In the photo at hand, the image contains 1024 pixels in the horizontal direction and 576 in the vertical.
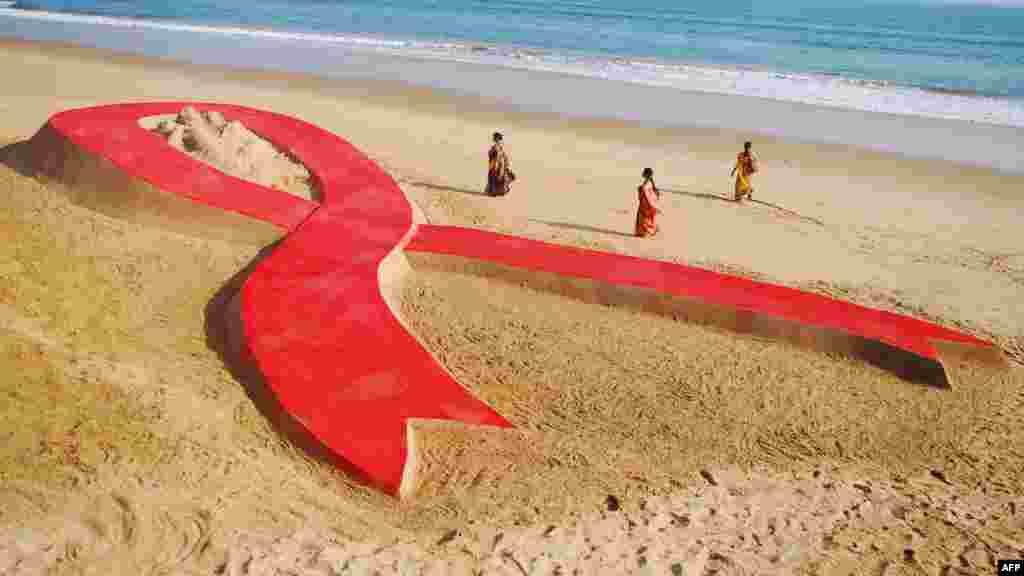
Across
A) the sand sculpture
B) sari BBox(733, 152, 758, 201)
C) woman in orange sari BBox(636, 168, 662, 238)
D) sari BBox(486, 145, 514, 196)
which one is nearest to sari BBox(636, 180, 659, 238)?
woman in orange sari BBox(636, 168, 662, 238)

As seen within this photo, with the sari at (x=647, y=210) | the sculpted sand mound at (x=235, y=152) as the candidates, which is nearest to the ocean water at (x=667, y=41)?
the sari at (x=647, y=210)

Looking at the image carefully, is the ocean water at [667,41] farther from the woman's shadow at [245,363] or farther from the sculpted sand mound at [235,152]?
the woman's shadow at [245,363]

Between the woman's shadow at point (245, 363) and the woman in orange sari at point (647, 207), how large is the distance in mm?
5373

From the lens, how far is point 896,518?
20.8 feet

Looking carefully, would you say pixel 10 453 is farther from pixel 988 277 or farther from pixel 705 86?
pixel 705 86

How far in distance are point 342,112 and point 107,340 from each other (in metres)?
13.1

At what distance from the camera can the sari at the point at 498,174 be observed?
44.9 feet

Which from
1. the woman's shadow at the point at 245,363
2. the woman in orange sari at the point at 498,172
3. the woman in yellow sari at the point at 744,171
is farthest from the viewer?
the woman in yellow sari at the point at 744,171

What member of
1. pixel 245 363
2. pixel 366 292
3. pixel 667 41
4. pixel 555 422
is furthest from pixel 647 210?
pixel 667 41

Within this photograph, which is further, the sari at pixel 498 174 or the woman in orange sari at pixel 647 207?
the sari at pixel 498 174

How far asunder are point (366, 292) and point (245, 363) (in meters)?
1.71

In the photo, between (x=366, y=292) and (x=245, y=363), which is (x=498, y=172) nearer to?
(x=366, y=292)

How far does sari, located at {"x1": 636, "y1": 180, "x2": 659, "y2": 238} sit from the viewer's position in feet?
39.4

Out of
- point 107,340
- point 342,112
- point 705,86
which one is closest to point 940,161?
point 705,86
